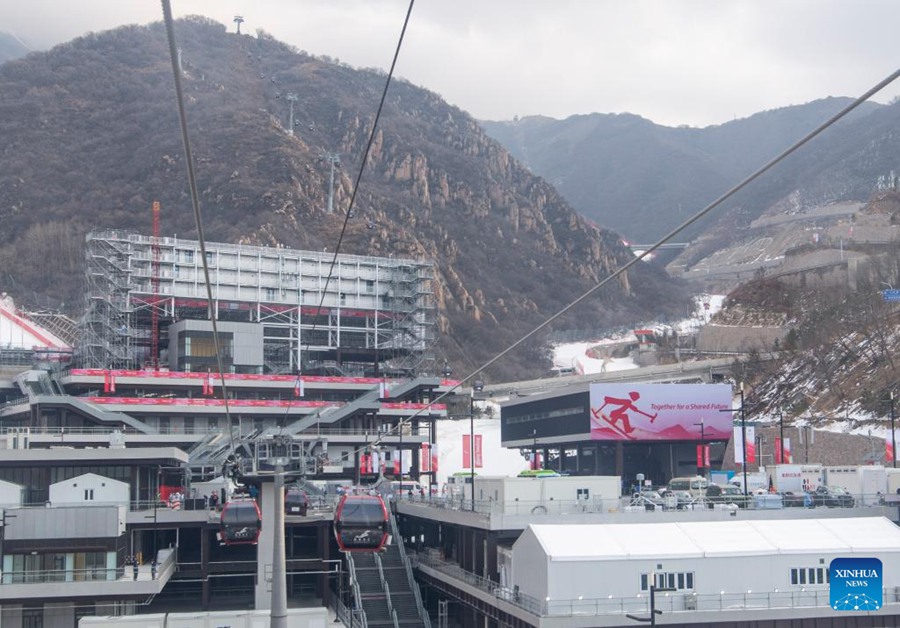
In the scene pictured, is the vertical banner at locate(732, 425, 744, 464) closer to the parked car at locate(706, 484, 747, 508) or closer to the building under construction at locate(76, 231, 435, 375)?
the parked car at locate(706, 484, 747, 508)

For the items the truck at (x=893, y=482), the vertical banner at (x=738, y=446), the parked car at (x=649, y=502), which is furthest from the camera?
the vertical banner at (x=738, y=446)

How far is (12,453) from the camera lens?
185 ft

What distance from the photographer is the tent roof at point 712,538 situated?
41.8 meters

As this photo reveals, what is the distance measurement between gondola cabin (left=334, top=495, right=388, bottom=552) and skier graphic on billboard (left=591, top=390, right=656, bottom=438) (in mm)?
38599

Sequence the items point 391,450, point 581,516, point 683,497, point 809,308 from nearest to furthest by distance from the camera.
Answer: point 581,516, point 683,497, point 391,450, point 809,308

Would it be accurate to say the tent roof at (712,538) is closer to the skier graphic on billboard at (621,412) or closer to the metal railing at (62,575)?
the metal railing at (62,575)

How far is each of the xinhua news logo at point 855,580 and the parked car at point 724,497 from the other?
34878mm

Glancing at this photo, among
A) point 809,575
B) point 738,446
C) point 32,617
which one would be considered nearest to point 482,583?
point 809,575

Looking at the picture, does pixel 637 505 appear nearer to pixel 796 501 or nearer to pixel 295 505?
pixel 796 501

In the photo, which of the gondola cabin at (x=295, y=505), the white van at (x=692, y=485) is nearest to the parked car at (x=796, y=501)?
the white van at (x=692, y=485)

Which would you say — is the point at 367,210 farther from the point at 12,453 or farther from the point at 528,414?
the point at 12,453

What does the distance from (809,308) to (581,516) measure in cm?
8615

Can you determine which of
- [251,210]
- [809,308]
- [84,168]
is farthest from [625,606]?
[84,168]

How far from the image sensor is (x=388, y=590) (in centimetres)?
5525
